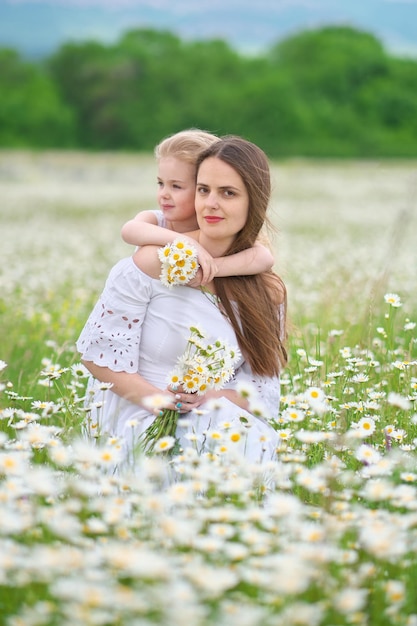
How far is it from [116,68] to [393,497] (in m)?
60.5

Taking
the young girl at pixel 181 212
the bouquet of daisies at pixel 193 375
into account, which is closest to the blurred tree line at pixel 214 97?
the young girl at pixel 181 212

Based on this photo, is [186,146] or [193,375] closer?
[193,375]

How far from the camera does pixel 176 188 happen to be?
161 inches

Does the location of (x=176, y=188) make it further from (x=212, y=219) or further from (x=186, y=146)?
(x=212, y=219)

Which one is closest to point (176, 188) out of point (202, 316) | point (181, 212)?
point (181, 212)

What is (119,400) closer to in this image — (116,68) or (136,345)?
(136,345)

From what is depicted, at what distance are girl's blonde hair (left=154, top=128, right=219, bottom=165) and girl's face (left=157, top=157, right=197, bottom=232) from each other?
0.02m

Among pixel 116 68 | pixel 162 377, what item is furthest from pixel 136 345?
pixel 116 68

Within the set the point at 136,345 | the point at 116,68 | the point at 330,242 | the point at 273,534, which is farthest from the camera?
the point at 116,68

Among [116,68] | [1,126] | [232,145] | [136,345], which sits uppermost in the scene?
[116,68]

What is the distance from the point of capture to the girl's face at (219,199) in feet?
12.6

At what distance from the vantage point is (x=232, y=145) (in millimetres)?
3865

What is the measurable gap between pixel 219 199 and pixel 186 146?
14.8 inches

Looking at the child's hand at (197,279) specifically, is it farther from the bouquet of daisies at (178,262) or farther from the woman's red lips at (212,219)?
the woman's red lips at (212,219)
